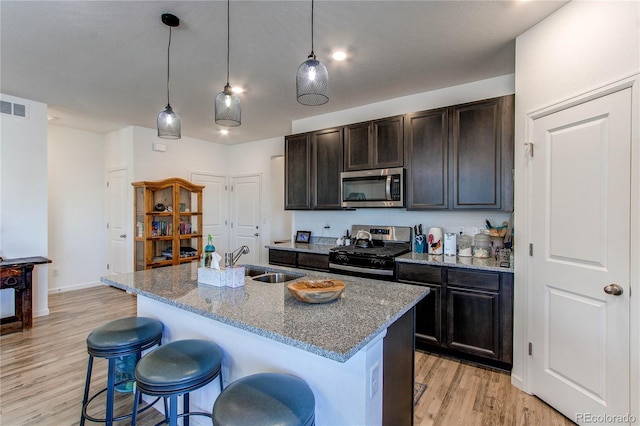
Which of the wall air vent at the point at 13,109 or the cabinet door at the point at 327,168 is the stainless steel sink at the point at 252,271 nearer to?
the cabinet door at the point at 327,168

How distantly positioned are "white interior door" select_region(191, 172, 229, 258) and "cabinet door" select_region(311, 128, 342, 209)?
2935 millimetres

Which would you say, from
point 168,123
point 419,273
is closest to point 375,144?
point 419,273

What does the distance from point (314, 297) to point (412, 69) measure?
8.21ft

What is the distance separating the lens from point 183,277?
215 centimetres

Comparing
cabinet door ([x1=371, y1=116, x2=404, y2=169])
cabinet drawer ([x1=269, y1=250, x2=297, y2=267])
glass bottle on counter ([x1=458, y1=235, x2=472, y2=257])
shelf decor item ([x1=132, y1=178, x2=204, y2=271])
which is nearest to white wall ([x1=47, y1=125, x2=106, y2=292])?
shelf decor item ([x1=132, y1=178, x2=204, y2=271])

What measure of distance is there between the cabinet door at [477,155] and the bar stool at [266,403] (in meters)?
2.38

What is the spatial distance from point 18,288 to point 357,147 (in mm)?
4253

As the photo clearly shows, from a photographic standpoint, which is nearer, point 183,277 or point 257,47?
point 183,277

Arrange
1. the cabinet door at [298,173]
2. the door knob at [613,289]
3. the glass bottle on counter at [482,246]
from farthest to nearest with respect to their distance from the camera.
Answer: the cabinet door at [298,173]
the glass bottle on counter at [482,246]
the door knob at [613,289]

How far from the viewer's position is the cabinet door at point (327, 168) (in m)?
3.86

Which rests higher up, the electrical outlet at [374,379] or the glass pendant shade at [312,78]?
the glass pendant shade at [312,78]

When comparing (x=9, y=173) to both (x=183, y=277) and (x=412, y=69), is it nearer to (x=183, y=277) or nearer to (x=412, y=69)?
(x=183, y=277)

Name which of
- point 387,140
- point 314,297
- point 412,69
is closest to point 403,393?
point 314,297

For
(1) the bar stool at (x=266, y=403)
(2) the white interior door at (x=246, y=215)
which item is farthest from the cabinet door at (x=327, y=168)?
(1) the bar stool at (x=266, y=403)
